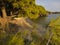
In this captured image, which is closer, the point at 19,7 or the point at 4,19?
the point at 19,7

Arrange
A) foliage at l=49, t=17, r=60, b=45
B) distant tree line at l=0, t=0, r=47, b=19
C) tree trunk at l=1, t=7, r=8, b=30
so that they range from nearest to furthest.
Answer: foliage at l=49, t=17, r=60, b=45
tree trunk at l=1, t=7, r=8, b=30
distant tree line at l=0, t=0, r=47, b=19

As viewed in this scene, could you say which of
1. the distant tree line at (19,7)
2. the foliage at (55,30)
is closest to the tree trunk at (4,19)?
the distant tree line at (19,7)

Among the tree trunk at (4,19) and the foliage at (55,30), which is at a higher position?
the foliage at (55,30)

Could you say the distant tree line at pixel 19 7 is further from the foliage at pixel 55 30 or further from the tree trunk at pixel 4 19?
the foliage at pixel 55 30

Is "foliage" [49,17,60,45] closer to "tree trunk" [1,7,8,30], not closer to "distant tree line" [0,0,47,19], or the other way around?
"tree trunk" [1,7,8,30]

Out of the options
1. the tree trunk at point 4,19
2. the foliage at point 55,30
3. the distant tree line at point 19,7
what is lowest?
the tree trunk at point 4,19

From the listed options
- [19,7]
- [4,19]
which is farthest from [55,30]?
[4,19]

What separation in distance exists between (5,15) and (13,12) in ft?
2.88

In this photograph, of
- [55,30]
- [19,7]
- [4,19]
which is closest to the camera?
[55,30]

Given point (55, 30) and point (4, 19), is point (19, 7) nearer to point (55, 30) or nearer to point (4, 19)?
point (4, 19)

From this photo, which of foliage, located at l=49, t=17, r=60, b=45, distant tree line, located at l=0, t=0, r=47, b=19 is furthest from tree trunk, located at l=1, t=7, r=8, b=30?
foliage, located at l=49, t=17, r=60, b=45

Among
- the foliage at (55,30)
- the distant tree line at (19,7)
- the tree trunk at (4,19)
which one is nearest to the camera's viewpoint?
the foliage at (55,30)

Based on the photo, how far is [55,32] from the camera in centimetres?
338

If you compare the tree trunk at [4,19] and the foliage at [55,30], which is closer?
the foliage at [55,30]
